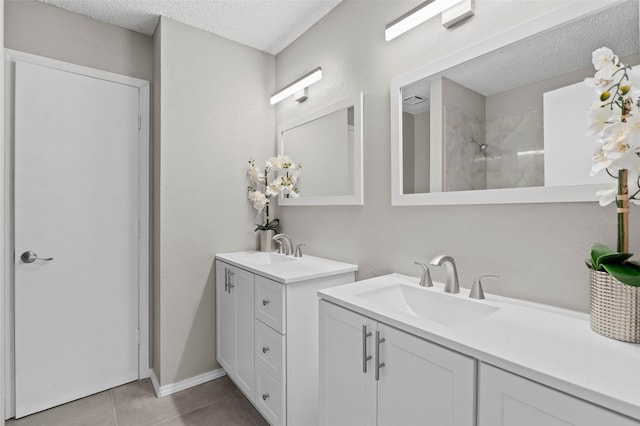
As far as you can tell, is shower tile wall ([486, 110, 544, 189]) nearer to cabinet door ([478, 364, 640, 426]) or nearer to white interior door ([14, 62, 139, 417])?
cabinet door ([478, 364, 640, 426])

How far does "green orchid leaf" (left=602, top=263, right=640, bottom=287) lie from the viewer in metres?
0.77

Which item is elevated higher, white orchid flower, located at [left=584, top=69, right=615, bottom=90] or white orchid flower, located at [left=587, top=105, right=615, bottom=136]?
white orchid flower, located at [left=584, top=69, right=615, bottom=90]

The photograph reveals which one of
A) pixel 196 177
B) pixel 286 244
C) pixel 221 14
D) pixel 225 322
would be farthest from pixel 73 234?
pixel 221 14

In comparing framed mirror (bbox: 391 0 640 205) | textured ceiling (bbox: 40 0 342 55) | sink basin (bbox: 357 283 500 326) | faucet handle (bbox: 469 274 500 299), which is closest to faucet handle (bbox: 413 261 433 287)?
sink basin (bbox: 357 283 500 326)

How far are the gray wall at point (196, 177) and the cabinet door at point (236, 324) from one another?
0.14 metres

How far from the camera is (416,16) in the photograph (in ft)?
4.70

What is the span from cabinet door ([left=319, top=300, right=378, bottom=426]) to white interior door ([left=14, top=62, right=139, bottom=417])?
1706 mm

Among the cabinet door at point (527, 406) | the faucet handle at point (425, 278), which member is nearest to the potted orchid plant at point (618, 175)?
the cabinet door at point (527, 406)

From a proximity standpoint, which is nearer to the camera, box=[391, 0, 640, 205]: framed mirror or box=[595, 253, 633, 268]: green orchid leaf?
box=[595, 253, 633, 268]: green orchid leaf

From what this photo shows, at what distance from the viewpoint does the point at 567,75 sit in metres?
1.06

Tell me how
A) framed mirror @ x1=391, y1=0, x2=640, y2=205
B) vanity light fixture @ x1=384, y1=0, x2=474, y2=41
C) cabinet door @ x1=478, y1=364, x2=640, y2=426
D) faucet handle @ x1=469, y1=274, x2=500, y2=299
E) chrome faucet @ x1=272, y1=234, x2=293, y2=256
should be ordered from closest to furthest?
cabinet door @ x1=478, y1=364, x2=640, y2=426, framed mirror @ x1=391, y1=0, x2=640, y2=205, faucet handle @ x1=469, y1=274, x2=500, y2=299, vanity light fixture @ x1=384, y1=0, x2=474, y2=41, chrome faucet @ x1=272, y1=234, x2=293, y2=256

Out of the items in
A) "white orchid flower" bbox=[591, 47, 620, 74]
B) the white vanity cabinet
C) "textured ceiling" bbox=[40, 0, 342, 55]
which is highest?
"textured ceiling" bbox=[40, 0, 342, 55]

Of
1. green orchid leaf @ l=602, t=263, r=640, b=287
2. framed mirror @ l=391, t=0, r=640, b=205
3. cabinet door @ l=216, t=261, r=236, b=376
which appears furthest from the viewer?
cabinet door @ l=216, t=261, r=236, b=376

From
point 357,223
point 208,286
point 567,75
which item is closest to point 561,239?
point 567,75
